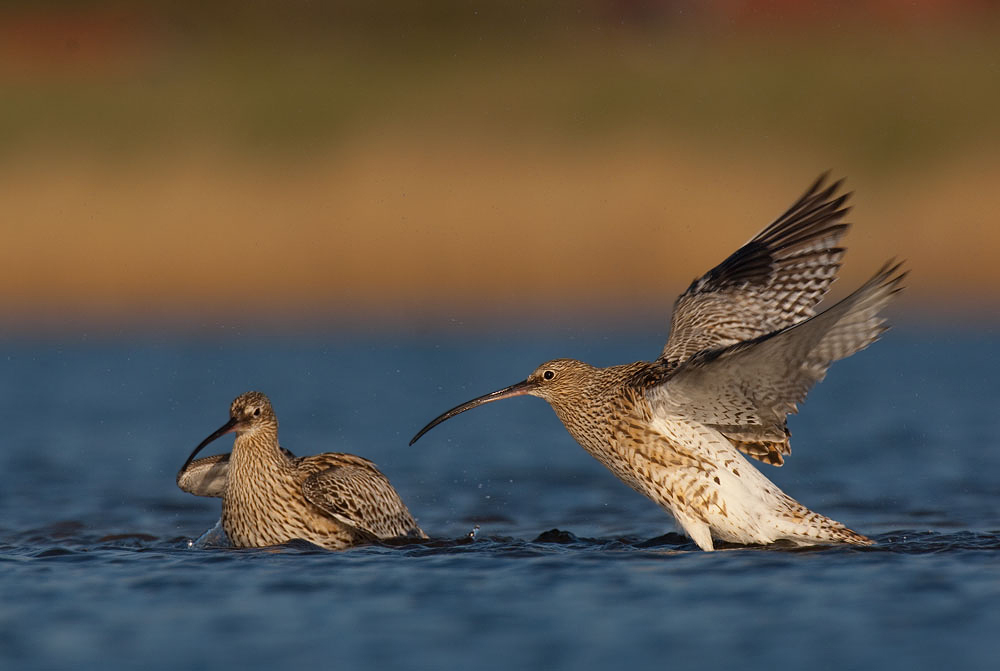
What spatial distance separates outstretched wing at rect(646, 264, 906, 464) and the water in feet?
2.60

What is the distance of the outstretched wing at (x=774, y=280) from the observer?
411 inches

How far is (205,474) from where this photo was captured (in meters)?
10.9

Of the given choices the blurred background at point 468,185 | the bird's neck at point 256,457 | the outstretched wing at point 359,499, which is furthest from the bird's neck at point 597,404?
the blurred background at point 468,185

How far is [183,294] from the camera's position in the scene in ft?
82.3

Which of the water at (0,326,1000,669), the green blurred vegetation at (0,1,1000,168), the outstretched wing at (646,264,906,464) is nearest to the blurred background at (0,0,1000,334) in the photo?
the green blurred vegetation at (0,1,1000,168)

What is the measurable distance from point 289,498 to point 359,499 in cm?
44

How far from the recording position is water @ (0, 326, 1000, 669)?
7211 mm

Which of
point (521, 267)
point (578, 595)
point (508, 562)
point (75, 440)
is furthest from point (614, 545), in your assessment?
point (521, 267)

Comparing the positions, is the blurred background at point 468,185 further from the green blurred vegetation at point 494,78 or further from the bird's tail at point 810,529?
the bird's tail at point 810,529

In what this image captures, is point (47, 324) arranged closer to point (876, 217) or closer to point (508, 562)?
point (876, 217)

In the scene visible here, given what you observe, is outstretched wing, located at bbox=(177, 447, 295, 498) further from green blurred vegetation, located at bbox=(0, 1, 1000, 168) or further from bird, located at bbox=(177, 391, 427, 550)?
green blurred vegetation, located at bbox=(0, 1, 1000, 168)

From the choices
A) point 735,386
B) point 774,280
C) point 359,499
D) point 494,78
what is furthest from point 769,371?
point 494,78

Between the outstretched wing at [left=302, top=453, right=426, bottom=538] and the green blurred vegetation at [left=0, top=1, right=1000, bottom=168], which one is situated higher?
the green blurred vegetation at [left=0, top=1, right=1000, bottom=168]

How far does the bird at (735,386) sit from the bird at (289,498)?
32.2 inches
